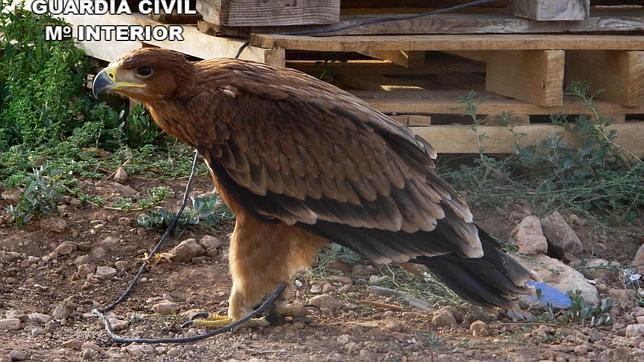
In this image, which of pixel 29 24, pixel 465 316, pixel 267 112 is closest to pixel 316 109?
pixel 267 112

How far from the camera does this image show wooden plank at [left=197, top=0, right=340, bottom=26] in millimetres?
5949

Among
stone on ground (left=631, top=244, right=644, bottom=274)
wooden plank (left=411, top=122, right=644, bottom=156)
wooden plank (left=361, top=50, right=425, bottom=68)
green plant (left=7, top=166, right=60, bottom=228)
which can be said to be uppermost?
wooden plank (left=361, top=50, right=425, bottom=68)

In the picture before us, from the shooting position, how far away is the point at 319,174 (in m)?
4.61

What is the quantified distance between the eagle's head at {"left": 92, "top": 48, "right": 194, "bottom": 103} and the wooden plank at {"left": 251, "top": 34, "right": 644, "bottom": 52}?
1.36 metres

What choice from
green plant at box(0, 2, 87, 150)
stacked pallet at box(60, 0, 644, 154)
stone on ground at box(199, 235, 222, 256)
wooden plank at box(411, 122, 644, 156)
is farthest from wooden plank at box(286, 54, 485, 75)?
stone on ground at box(199, 235, 222, 256)

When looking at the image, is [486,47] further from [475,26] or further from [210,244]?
[210,244]

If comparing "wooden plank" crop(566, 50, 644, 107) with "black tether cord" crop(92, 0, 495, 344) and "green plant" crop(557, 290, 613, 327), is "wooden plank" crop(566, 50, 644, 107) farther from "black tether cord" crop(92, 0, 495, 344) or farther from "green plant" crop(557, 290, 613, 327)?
"green plant" crop(557, 290, 613, 327)

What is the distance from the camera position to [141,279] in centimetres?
520

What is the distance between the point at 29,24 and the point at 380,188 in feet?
12.1

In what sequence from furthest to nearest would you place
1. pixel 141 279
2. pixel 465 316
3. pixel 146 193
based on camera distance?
pixel 146 193 < pixel 141 279 < pixel 465 316

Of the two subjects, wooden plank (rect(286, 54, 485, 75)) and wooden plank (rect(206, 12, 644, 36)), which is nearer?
wooden plank (rect(206, 12, 644, 36))

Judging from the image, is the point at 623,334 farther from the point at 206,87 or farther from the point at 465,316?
the point at 206,87

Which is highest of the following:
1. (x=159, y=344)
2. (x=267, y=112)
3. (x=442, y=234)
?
(x=267, y=112)

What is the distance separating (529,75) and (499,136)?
381mm
